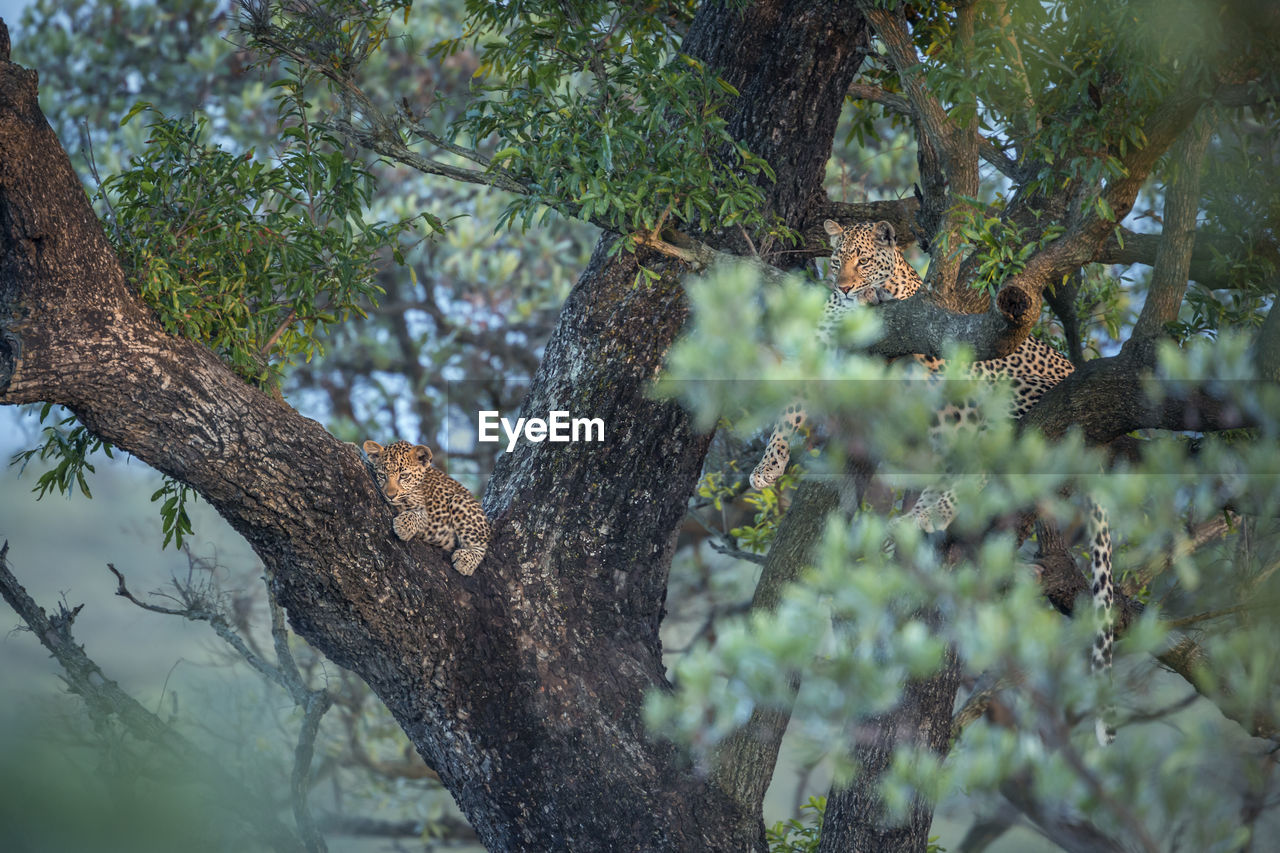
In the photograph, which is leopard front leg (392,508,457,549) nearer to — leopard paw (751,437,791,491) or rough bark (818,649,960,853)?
leopard paw (751,437,791,491)

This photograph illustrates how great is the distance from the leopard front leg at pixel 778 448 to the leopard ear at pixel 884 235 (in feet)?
2.40

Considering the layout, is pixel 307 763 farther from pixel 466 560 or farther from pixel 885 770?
pixel 885 770

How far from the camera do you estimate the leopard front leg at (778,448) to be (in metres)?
4.23

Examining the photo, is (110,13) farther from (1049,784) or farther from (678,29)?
(1049,784)

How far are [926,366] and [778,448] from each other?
1.80ft

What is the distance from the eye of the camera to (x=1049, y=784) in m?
1.81

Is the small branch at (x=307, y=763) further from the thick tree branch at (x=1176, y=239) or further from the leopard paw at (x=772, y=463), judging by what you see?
the thick tree branch at (x=1176, y=239)

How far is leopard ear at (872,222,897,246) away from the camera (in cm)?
451

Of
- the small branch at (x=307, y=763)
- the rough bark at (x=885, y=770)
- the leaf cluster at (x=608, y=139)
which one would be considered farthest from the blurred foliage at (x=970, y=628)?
the small branch at (x=307, y=763)

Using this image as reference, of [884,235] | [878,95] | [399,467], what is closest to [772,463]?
[884,235]

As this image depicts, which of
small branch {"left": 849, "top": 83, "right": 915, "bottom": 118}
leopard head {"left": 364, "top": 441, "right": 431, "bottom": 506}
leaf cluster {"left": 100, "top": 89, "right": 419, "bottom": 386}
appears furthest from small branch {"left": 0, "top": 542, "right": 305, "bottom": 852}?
small branch {"left": 849, "top": 83, "right": 915, "bottom": 118}

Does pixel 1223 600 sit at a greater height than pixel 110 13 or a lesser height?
lesser

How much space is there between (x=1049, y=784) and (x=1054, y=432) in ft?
6.63

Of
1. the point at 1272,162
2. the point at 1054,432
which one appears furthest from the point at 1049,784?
the point at 1272,162
